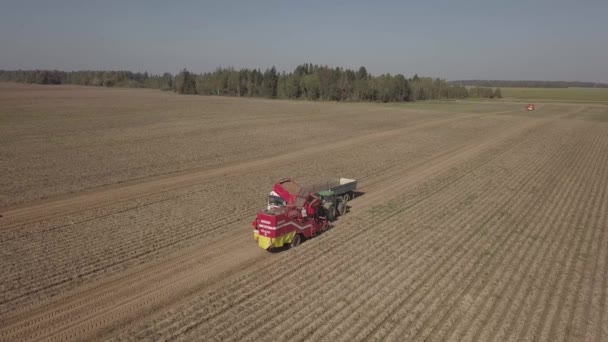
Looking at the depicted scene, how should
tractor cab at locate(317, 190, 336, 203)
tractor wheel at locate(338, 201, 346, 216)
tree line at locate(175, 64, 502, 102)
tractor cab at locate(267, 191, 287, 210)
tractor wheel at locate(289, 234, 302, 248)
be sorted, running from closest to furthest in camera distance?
tractor wheel at locate(289, 234, 302, 248), tractor cab at locate(267, 191, 287, 210), tractor cab at locate(317, 190, 336, 203), tractor wheel at locate(338, 201, 346, 216), tree line at locate(175, 64, 502, 102)

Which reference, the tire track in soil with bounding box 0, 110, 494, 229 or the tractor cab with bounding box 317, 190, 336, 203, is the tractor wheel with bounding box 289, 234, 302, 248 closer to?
the tractor cab with bounding box 317, 190, 336, 203

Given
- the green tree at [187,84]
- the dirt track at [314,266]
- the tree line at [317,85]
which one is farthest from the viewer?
the green tree at [187,84]

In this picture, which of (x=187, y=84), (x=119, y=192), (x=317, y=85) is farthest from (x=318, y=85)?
(x=119, y=192)

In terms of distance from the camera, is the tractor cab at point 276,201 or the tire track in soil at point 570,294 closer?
the tire track in soil at point 570,294

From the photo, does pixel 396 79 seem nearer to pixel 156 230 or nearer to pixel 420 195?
pixel 420 195

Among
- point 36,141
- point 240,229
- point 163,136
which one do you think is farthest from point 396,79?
point 240,229

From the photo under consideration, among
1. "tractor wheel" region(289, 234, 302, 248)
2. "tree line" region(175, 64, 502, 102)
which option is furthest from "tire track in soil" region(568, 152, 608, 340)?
"tree line" region(175, 64, 502, 102)

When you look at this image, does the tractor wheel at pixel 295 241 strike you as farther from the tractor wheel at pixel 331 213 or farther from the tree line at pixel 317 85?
the tree line at pixel 317 85

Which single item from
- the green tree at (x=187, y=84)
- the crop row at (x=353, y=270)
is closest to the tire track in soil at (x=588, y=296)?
the crop row at (x=353, y=270)

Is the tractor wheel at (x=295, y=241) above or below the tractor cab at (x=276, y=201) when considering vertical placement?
below
